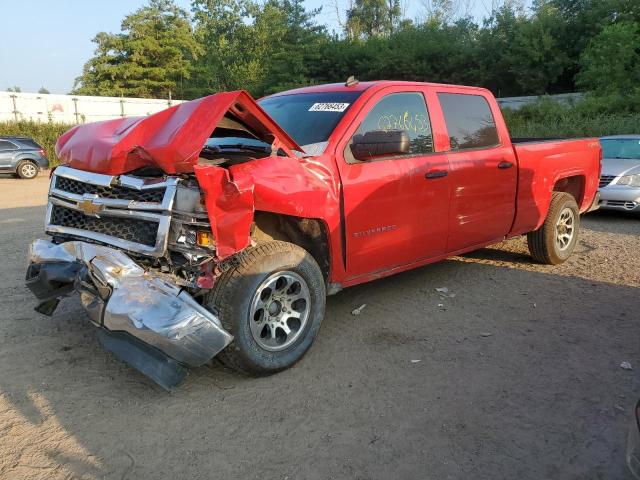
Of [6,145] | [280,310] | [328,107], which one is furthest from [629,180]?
[6,145]

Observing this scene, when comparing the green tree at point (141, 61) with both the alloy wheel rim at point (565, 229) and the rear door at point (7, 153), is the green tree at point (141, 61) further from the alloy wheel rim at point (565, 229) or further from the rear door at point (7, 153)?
the alloy wheel rim at point (565, 229)

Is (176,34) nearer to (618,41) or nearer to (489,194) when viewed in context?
(618,41)

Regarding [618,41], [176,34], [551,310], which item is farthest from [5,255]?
[176,34]

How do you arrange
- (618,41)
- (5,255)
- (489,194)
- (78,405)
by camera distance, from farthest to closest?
(618,41), (5,255), (489,194), (78,405)

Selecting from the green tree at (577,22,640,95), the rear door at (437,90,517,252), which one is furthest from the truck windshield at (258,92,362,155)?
the green tree at (577,22,640,95)

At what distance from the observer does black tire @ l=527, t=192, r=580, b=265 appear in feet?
19.8

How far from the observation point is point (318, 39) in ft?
143

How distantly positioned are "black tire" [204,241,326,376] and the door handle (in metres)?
1.41

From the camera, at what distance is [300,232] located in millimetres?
3852

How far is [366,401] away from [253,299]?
0.92m

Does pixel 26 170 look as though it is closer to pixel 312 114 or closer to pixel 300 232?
pixel 312 114

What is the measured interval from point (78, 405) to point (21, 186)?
16.6 meters

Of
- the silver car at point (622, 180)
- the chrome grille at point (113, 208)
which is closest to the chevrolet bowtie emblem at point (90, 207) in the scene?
the chrome grille at point (113, 208)

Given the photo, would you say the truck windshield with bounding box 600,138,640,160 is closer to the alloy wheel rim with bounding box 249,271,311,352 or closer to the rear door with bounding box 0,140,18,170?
the alloy wheel rim with bounding box 249,271,311,352
